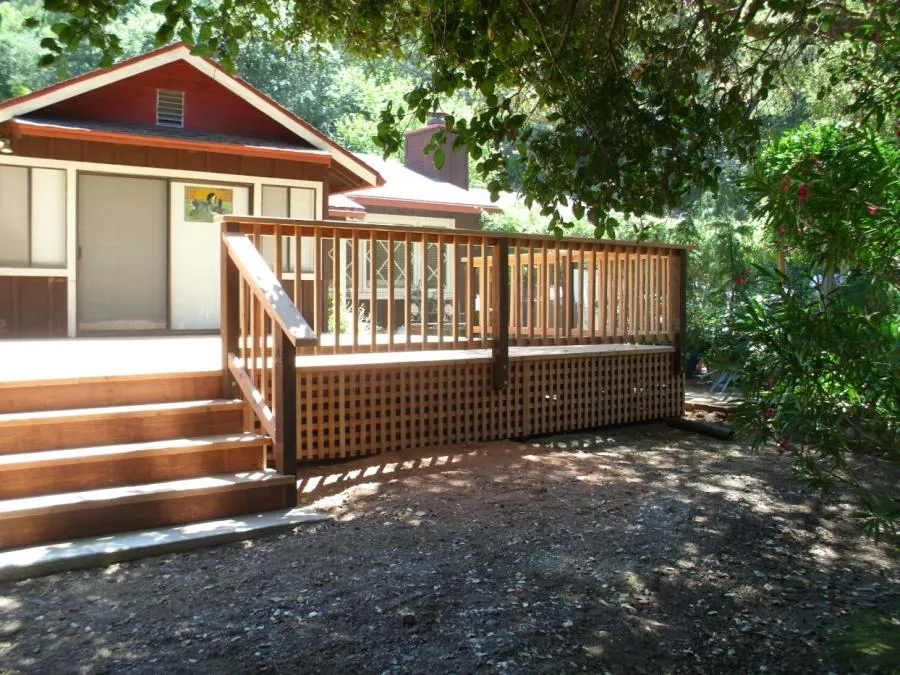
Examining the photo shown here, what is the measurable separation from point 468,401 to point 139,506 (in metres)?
2.88

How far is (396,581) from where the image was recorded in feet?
11.5

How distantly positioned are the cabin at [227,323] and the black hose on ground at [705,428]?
0.30 m

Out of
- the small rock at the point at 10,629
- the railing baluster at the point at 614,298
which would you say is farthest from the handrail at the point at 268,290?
the railing baluster at the point at 614,298

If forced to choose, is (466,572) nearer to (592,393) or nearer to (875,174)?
(875,174)

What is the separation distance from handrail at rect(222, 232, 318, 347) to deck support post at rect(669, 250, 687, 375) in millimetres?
4163

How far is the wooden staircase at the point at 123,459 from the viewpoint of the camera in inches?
157

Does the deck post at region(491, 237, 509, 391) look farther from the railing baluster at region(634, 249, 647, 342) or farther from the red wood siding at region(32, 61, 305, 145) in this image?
the red wood siding at region(32, 61, 305, 145)

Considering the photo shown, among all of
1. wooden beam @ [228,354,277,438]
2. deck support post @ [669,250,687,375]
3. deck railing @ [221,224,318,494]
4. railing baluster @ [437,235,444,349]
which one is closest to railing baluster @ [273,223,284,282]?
deck railing @ [221,224,318,494]

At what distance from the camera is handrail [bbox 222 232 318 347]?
4359mm

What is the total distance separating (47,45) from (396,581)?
2836mm

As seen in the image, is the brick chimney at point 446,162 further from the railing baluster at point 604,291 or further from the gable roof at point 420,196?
the railing baluster at point 604,291

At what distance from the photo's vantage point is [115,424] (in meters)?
Result: 4.70

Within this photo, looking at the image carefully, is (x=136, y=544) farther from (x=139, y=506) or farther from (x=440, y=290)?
(x=440, y=290)

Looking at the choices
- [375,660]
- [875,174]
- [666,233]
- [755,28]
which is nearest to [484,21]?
[875,174]
